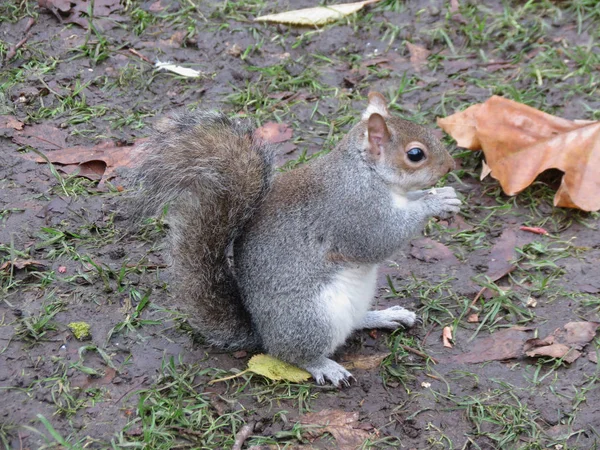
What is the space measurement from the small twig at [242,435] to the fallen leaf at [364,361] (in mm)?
470

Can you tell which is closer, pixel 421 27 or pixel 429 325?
pixel 429 325

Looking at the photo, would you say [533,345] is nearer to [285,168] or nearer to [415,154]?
[415,154]

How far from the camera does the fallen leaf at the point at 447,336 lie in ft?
9.29

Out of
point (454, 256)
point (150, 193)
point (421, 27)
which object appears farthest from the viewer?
point (421, 27)

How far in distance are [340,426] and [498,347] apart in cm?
67

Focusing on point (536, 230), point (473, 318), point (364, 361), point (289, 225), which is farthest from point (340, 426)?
point (536, 230)

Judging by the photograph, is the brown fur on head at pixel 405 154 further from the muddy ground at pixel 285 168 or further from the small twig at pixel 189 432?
the small twig at pixel 189 432

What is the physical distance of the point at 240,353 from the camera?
2.73 meters

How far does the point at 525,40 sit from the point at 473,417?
234 centimetres

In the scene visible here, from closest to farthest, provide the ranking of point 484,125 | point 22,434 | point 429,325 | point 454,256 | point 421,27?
1. point 22,434
2. point 429,325
3. point 454,256
4. point 484,125
5. point 421,27

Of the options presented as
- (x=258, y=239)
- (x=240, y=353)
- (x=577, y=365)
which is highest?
(x=258, y=239)

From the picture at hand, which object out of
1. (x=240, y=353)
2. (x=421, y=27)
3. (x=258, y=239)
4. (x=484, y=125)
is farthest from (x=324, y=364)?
(x=421, y=27)

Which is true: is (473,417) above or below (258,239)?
below

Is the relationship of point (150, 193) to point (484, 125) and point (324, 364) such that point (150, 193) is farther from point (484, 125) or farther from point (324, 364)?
point (484, 125)
